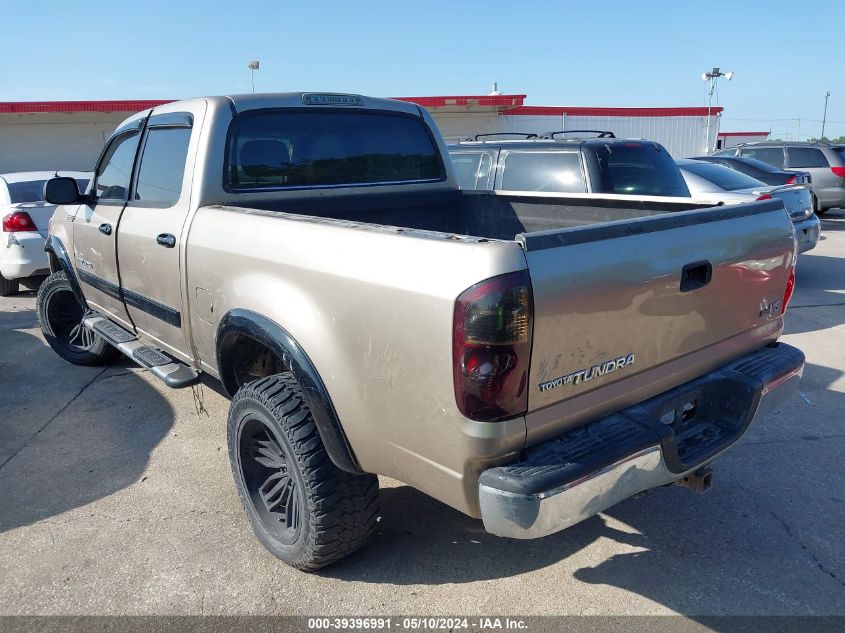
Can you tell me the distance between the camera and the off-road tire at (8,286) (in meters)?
8.55

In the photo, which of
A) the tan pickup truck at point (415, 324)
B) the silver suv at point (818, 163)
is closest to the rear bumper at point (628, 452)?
the tan pickup truck at point (415, 324)

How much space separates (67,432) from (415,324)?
3.34 m

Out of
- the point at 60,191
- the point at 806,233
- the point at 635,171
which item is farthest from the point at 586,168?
the point at 60,191

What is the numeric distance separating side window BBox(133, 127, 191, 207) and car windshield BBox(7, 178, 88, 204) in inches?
181

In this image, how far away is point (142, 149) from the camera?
4137mm

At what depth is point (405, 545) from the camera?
309cm

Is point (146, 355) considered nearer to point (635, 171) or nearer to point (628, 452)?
point (628, 452)

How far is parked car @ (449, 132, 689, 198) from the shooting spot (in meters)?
6.11

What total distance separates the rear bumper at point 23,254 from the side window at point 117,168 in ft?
12.1

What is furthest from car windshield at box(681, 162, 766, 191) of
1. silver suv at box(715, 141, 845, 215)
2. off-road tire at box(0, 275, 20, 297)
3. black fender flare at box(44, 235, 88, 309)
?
off-road tire at box(0, 275, 20, 297)

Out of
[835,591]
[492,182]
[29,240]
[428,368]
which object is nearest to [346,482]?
[428,368]

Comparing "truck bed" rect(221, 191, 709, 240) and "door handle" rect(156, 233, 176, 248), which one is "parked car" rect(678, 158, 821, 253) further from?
"door handle" rect(156, 233, 176, 248)

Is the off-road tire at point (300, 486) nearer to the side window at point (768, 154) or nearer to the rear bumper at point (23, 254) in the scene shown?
the rear bumper at point (23, 254)

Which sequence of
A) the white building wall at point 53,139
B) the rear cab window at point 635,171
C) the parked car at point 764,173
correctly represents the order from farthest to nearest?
the white building wall at point 53,139 → the parked car at point 764,173 → the rear cab window at point 635,171
